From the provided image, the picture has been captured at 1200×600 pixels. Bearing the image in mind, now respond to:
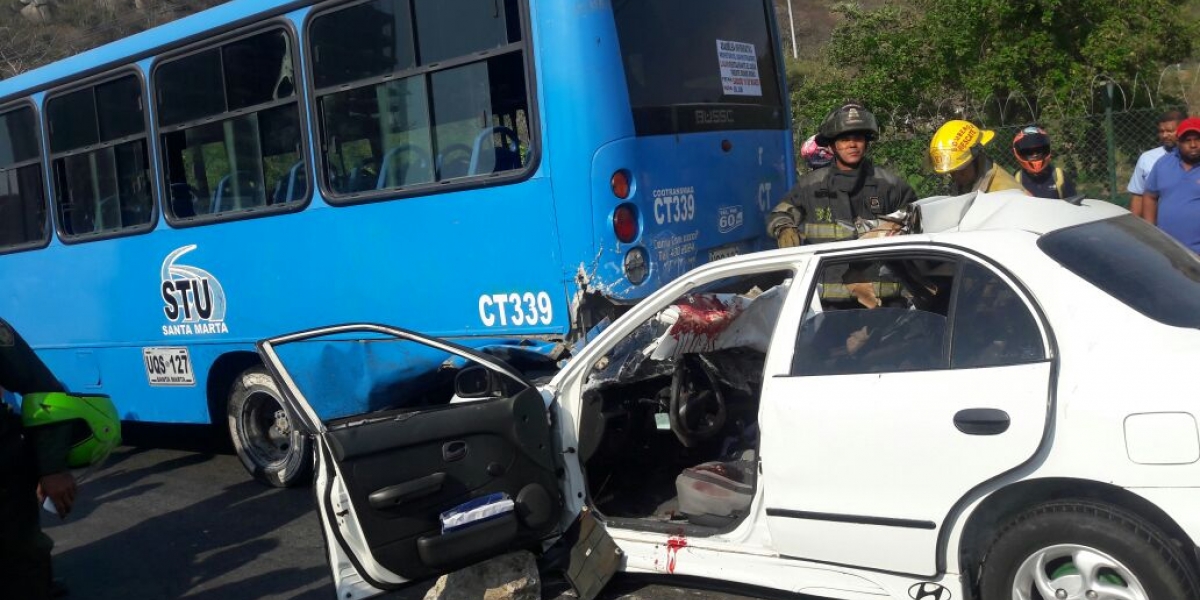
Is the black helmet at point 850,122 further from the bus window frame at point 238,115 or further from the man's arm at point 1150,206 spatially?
the bus window frame at point 238,115

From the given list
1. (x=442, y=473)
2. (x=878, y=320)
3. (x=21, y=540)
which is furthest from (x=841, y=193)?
(x=21, y=540)

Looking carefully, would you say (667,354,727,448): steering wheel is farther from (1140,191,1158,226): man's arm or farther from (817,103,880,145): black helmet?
(1140,191,1158,226): man's arm

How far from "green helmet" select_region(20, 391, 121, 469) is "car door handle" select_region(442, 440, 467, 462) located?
116cm

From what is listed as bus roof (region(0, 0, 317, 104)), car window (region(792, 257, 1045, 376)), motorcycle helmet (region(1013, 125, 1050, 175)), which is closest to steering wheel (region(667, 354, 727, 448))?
car window (region(792, 257, 1045, 376))

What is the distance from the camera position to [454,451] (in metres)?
4.03

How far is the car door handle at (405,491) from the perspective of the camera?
388 centimetres

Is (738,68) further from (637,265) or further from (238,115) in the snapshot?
(238,115)

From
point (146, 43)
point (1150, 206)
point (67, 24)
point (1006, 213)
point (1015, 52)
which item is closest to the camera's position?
point (1006, 213)

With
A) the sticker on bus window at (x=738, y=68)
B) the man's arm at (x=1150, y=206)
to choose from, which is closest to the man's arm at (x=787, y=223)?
the sticker on bus window at (x=738, y=68)

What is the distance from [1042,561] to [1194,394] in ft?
2.22

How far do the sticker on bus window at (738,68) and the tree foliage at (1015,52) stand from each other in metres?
8.65

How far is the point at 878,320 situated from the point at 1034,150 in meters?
2.68

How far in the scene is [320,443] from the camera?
153 inches

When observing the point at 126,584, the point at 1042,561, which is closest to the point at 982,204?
the point at 1042,561
